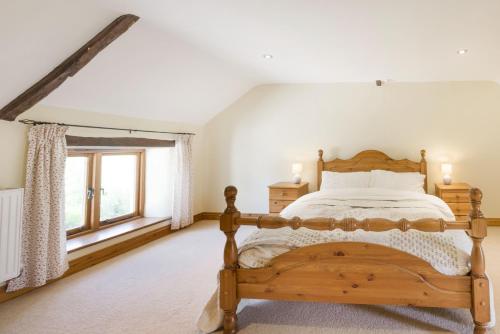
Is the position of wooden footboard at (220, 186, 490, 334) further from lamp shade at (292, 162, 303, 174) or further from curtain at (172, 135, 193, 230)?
lamp shade at (292, 162, 303, 174)

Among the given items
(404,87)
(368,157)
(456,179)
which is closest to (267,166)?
(368,157)

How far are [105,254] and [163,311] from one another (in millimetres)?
1495

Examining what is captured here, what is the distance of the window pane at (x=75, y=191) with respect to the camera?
12.0 feet

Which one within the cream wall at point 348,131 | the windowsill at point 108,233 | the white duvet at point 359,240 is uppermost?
the cream wall at point 348,131

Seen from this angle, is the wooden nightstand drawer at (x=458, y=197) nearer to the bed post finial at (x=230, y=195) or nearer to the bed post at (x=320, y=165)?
the bed post at (x=320, y=165)

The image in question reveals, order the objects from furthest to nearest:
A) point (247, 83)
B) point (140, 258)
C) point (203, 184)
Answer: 1. point (203, 184)
2. point (247, 83)
3. point (140, 258)

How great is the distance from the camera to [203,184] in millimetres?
5652

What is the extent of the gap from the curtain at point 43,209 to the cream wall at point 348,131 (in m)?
2.91

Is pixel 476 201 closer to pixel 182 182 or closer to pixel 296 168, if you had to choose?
pixel 296 168

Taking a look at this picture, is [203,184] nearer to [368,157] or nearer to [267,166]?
[267,166]

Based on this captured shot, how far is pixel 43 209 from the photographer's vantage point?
278 centimetres

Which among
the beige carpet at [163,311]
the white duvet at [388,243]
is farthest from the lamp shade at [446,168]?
the white duvet at [388,243]

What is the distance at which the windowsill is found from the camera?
337 centimetres

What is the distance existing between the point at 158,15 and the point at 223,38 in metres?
0.73
